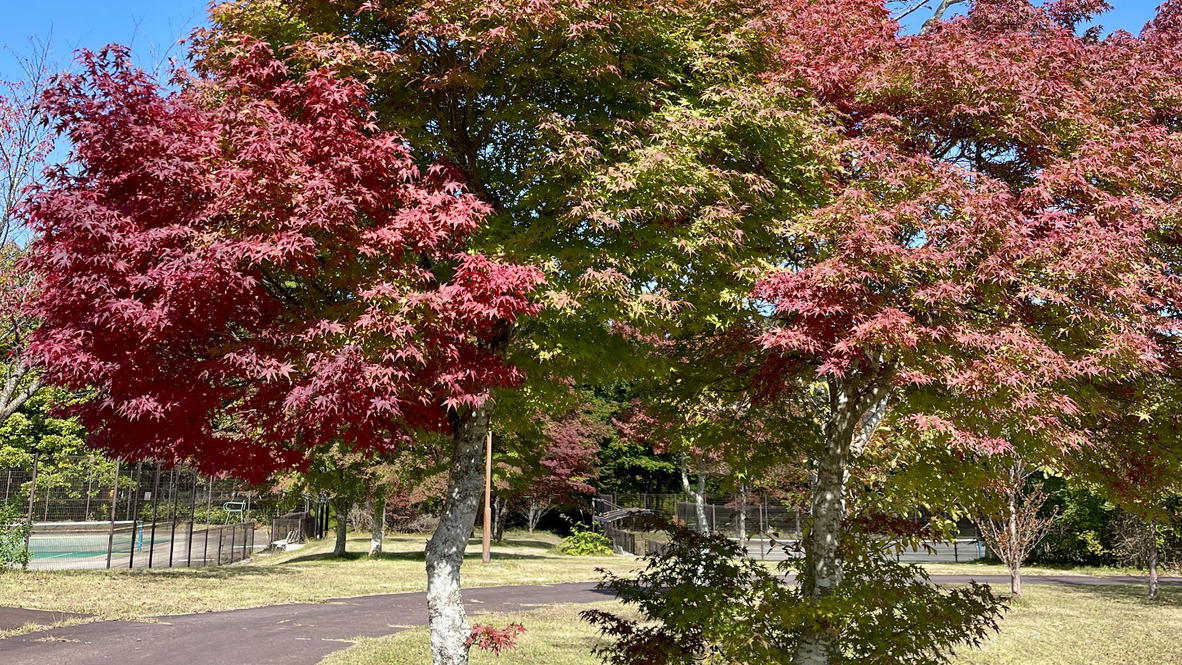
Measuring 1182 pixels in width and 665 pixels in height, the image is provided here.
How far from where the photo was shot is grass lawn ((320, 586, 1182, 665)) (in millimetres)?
10391

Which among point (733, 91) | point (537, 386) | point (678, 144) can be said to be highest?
point (733, 91)

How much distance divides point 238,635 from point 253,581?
7372 mm

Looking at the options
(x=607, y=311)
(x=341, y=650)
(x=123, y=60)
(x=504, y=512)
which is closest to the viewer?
(x=123, y=60)

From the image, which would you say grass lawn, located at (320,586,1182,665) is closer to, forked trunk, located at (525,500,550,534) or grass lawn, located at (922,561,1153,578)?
grass lawn, located at (922,561,1153,578)

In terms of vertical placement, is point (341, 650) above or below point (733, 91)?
below

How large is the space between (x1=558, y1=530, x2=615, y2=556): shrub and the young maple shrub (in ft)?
83.3

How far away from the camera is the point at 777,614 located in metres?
6.78

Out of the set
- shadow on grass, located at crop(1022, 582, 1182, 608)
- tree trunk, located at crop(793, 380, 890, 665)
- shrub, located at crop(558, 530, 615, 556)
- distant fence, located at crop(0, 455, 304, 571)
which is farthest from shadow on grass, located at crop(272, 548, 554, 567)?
tree trunk, located at crop(793, 380, 890, 665)

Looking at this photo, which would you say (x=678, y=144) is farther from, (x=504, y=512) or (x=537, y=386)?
(x=504, y=512)

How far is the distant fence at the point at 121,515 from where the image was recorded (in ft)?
67.3

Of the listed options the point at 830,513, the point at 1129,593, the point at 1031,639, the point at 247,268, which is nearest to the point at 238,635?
the point at 247,268

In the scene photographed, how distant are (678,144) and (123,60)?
13.7 ft

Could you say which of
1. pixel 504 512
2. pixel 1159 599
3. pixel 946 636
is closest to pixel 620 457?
pixel 504 512

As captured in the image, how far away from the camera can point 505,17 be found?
19.5 feet
